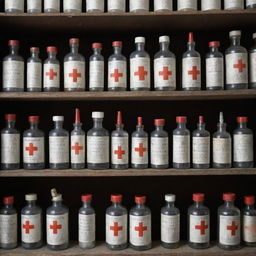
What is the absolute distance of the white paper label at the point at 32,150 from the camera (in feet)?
4.24

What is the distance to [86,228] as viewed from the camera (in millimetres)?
1297

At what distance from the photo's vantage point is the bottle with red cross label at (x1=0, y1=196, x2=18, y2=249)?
4.23 feet

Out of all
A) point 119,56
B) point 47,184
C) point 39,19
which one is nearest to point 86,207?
point 47,184

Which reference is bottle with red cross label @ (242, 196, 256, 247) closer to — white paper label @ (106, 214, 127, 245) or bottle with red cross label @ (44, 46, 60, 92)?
white paper label @ (106, 214, 127, 245)

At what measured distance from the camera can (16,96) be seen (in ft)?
4.11

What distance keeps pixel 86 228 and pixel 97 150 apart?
0.95 ft

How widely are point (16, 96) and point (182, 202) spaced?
0.79 m

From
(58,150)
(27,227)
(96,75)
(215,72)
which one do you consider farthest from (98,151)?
(215,72)

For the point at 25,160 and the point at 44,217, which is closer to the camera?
the point at 25,160

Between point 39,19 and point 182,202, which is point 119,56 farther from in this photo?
point 182,202

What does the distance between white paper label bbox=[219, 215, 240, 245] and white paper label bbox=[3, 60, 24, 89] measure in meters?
0.89

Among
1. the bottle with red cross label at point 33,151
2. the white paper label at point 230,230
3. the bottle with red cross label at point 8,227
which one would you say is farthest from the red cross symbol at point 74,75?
the white paper label at point 230,230

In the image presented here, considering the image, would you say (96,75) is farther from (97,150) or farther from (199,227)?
(199,227)

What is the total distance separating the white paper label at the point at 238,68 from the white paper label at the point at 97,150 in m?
0.51
